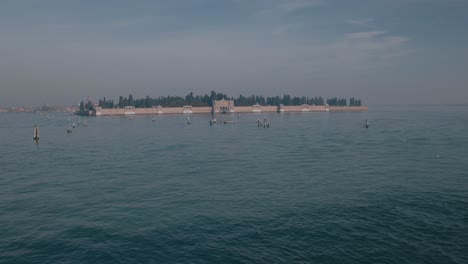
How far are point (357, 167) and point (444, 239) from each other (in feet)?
52.1

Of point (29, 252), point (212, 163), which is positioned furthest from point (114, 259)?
point (212, 163)

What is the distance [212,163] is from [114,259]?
20739 millimetres

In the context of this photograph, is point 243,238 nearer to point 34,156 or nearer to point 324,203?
point 324,203

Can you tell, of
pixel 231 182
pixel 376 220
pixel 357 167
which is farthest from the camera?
pixel 357 167

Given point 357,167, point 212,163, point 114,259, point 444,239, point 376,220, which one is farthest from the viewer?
point 212,163

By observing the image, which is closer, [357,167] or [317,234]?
[317,234]

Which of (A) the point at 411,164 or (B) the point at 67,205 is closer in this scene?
(B) the point at 67,205

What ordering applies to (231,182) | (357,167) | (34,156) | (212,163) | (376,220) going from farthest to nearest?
1. (34,156)
2. (212,163)
3. (357,167)
4. (231,182)
5. (376,220)

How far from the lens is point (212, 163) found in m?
33.7

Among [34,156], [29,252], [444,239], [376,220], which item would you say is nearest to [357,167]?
[376,220]

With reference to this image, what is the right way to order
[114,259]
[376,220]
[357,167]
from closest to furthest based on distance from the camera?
[114,259] → [376,220] → [357,167]

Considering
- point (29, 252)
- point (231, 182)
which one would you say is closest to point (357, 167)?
point (231, 182)

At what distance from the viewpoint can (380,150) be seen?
40.8 metres

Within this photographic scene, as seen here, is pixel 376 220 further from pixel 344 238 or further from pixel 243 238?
pixel 243 238
